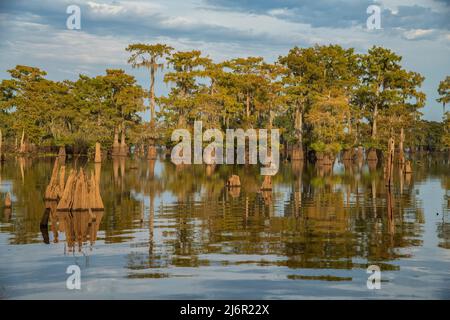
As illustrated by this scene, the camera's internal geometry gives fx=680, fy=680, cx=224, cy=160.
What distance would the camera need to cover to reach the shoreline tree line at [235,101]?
80188 millimetres

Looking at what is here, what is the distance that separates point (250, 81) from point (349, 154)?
16770 mm

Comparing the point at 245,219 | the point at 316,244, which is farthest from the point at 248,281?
the point at 245,219

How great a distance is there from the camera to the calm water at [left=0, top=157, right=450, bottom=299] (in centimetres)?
1493

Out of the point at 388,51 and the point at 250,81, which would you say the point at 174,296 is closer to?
the point at 250,81

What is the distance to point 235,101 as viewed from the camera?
3135 inches

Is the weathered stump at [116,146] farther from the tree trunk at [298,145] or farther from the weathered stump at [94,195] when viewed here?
the weathered stump at [94,195]

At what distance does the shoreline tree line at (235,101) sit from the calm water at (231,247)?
4615cm

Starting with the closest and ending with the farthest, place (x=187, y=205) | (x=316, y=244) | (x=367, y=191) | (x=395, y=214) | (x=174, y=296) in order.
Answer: (x=174, y=296)
(x=316, y=244)
(x=395, y=214)
(x=187, y=205)
(x=367, y=191)

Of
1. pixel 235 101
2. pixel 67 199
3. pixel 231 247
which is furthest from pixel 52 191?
pixel 235 101

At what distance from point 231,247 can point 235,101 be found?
60.7m

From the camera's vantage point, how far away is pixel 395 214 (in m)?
27.8

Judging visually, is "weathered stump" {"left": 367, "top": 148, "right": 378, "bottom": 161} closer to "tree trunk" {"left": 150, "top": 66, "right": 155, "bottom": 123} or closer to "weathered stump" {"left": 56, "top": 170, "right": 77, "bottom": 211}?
"tree trunk" {"left": 150, "top": 66, "right": 155, "bottom": 123}

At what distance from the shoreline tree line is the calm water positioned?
Answer: 4615 cm

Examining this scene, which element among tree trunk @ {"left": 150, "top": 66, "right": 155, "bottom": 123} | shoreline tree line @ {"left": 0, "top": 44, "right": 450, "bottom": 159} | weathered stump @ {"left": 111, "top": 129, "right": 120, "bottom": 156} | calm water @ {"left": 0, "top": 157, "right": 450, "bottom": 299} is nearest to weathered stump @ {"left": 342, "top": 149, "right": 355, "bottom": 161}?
shoreline tree line @ {"left": 0, "top": 44, "right": 450, "bottom": 159}
